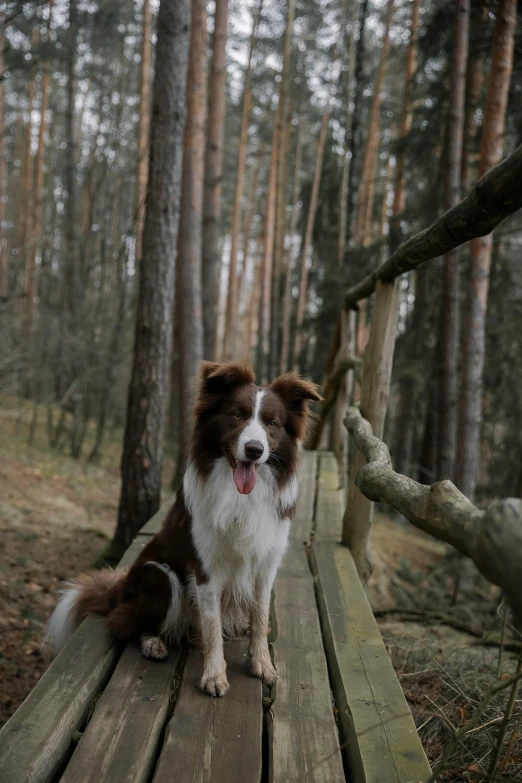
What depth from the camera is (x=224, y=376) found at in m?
2.78

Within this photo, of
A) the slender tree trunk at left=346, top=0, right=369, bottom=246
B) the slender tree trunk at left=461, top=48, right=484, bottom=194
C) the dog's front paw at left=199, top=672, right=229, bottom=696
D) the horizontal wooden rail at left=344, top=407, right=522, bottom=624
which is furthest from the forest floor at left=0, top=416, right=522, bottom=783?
the slender tree trunk at left=346, top=0, right=369, bottom=246

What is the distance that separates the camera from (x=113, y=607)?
9.69 ft

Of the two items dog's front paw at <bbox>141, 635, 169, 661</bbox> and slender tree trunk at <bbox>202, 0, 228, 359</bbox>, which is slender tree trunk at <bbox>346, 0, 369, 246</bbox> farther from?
dog's front paw at <bbox>141, 635, 169, 661</bbox>

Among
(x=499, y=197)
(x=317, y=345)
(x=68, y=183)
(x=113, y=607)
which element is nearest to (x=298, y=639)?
(x=113, y=607)

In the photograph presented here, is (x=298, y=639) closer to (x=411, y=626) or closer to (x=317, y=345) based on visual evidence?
(x=411, y=626)

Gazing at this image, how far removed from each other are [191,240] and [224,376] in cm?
563

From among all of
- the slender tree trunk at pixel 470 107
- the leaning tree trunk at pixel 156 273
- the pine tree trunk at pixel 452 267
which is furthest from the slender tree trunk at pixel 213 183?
the leaning tree trunk at pixel 156 273

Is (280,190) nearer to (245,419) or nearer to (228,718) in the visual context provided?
(245,419)

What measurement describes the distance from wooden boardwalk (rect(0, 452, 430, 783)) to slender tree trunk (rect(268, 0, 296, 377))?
536 inches

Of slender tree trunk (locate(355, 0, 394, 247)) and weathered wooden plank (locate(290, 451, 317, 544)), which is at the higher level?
slender tree trunk (locate(355, 0, 394, 247))

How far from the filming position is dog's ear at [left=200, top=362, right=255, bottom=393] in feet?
9.13

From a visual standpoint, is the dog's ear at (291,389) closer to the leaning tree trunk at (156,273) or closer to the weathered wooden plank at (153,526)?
the weathered wooden plank at (153,526)

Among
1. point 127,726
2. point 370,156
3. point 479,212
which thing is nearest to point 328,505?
point 127,726

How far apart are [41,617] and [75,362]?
224 inches
